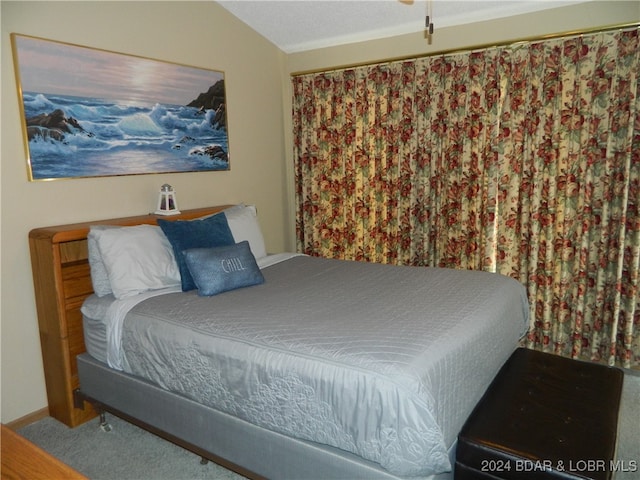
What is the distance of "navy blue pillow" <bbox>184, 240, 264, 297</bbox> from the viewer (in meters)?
2.47

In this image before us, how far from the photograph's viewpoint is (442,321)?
1980 millimetres

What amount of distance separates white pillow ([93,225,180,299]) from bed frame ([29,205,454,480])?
7.7 inches

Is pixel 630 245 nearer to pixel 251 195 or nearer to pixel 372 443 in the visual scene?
pixel 372 443

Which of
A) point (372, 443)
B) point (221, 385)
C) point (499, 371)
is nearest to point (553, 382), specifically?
point (499, 371)

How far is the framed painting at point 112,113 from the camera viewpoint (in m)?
2.56

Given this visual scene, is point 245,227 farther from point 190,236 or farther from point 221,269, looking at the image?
point 221,269

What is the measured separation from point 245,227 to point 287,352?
1.57 m

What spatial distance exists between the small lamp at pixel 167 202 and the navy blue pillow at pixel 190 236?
16.1 inches

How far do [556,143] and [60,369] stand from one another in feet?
11.4

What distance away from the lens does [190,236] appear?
2.69 metres

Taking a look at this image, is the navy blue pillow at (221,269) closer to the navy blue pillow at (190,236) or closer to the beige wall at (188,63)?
the navy blue pillow at (190,236)

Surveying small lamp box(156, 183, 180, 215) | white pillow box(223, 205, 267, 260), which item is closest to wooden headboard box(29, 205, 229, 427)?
small lamp box(156, 183, 180, 215)

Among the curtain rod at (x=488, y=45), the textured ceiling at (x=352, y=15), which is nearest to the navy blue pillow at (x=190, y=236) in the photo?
the textured ceiling at (x=352, y=15)

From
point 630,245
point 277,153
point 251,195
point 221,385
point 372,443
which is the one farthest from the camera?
point 277,153
